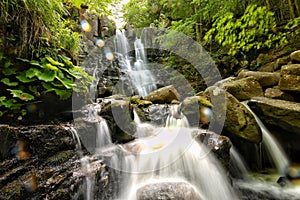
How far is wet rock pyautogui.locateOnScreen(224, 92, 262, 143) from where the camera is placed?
12.7 ft

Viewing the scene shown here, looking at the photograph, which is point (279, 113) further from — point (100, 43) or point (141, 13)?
point (141, 13)

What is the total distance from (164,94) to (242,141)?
3.30 m

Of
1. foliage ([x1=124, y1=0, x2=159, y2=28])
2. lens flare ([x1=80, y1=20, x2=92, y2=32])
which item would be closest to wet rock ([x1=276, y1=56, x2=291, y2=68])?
lens flare ([x1=80, y1=20, x2=92, y2=32])

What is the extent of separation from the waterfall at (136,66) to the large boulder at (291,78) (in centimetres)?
587

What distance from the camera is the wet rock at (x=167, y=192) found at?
88.6 inches

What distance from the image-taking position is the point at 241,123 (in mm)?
3873

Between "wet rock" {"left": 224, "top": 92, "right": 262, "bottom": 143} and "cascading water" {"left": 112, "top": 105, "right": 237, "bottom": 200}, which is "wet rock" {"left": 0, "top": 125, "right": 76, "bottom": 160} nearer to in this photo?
"cascading water" {"left": 112, "top": 105, "right": 237, "bottom": 200}

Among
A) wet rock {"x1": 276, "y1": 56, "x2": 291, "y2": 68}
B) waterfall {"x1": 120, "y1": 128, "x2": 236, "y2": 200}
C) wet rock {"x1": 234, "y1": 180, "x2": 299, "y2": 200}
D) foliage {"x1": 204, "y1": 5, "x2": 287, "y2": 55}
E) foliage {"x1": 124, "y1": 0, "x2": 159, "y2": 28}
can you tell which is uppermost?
foliage {"x1": 124, "y1": 0, "x2": 159, "y2": 28}

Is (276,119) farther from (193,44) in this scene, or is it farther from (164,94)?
(193,44)

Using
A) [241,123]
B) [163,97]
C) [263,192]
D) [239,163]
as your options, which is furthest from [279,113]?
[163,97]

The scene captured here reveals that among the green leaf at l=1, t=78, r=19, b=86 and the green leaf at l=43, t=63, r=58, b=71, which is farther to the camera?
the green leaf at l=43, t=63, r=58, b=71

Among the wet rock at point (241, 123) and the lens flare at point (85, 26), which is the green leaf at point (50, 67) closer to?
the wet rock at point (241, 123)

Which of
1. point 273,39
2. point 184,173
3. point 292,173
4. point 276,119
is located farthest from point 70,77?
point 273,39

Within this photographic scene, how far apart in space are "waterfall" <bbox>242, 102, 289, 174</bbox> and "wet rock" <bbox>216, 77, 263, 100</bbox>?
0.95 meters
